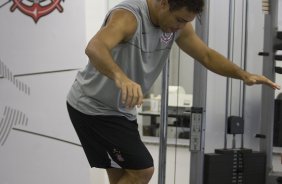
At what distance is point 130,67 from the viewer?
1964mm

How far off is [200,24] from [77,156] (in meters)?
1.43

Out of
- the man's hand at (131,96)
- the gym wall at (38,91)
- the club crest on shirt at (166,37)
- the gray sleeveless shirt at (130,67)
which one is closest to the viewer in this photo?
the man's hand at (131,96)

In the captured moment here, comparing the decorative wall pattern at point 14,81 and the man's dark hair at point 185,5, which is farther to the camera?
the decorative wall pattern at point 14,81

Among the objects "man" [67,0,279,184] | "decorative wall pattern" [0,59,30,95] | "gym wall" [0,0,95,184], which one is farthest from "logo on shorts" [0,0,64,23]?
"man" [67,0,279,184]

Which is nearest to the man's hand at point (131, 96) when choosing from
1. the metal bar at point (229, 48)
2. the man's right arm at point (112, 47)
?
the man's right arm at point (112, 47)

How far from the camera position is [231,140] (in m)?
3.21

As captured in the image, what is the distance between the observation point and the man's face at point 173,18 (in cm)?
182

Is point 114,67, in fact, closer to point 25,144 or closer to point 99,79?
point 99,79

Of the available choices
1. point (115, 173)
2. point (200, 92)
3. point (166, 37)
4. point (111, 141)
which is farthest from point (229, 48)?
point (111, 141)

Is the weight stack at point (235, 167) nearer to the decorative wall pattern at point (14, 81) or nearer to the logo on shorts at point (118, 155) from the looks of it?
Result: the logo on shorts at point (118, 155)

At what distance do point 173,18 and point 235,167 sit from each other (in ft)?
5.08

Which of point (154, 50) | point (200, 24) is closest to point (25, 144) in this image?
point (200, 24)

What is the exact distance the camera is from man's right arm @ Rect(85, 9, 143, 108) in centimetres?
144

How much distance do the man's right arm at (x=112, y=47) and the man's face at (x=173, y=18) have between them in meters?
0.14
